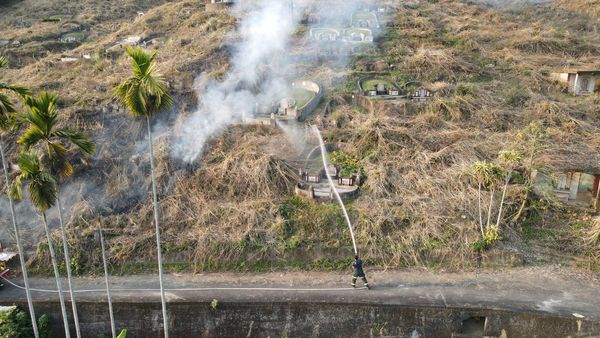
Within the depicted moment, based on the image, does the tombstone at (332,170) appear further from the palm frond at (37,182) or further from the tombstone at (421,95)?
the palm frond at (37,182)

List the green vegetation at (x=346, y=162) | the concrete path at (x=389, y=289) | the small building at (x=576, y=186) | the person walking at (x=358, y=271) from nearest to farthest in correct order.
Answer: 1. the concrete path at (x=389, y=289)
2. the person walking at (x=358, y=271)
3. the small building at (x=576, y=186)
4. the green vegetation at (x=346, y=162)

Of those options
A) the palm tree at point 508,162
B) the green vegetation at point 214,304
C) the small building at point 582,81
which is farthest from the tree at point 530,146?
the green vegetation at point 214,304

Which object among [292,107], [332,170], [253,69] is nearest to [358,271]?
[332,170]

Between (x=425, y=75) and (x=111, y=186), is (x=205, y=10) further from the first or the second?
(x=111, y=186)

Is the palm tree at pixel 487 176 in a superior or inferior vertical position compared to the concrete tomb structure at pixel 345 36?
inferior

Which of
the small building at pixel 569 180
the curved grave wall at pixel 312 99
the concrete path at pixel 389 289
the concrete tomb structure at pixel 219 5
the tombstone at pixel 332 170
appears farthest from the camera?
the concrete tomb structure at pixel 219 5

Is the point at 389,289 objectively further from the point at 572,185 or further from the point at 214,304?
the point at 572,185

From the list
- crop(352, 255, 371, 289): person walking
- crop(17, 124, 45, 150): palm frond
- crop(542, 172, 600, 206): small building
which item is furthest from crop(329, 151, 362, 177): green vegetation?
crop(17, 124, 45, 150): palm frond
